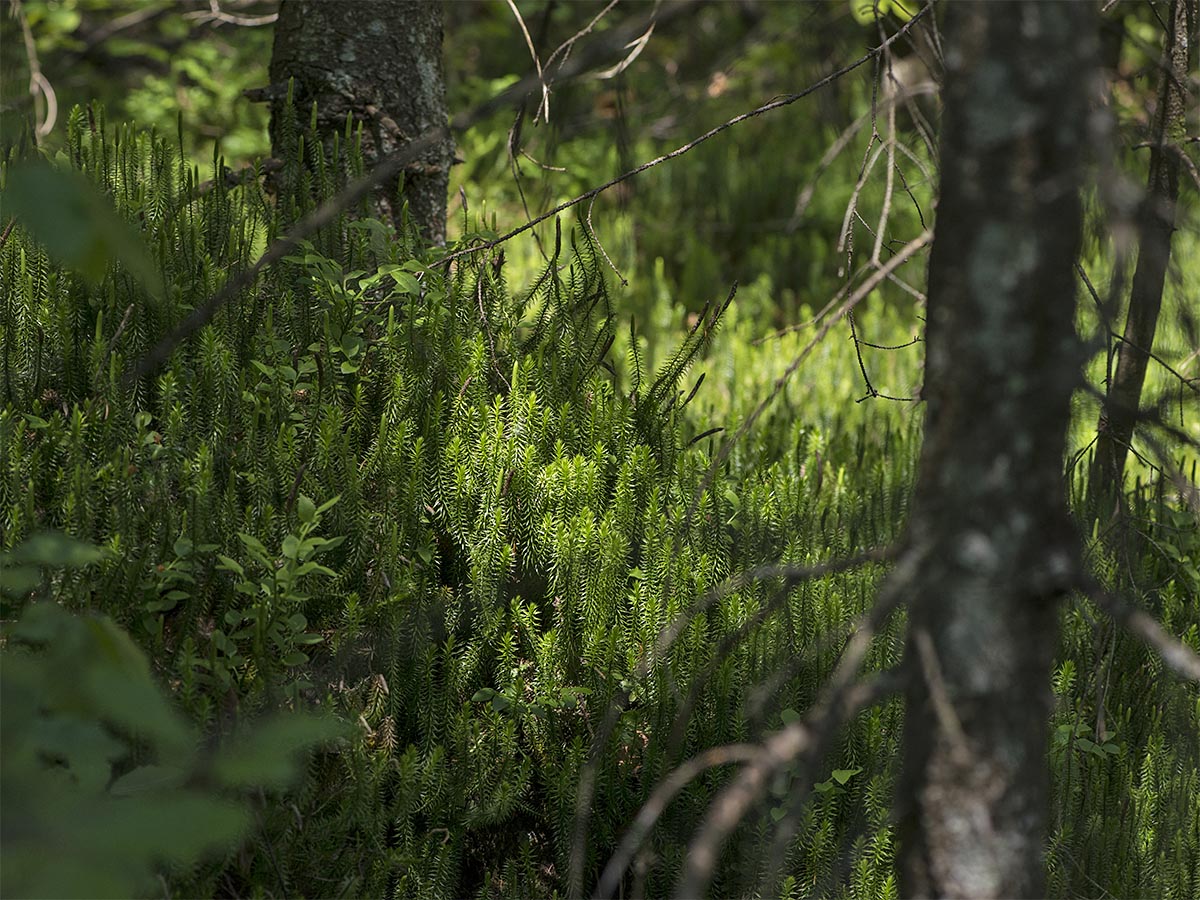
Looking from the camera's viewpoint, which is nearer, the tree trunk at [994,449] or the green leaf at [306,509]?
the tree trunk at [994,449]

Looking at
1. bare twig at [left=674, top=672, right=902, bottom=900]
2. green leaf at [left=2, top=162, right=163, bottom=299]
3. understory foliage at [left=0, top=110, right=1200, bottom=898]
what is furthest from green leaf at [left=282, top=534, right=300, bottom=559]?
bare twig at [left=674, top=672, right=902, bottom=900]

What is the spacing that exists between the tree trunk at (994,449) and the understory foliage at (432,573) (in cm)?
64

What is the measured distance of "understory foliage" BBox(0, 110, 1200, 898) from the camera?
2.20 meters

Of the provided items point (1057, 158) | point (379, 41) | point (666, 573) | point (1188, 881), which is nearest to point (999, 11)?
point (1057, 158)

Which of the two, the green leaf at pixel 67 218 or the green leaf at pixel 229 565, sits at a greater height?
the green leaf at pixel 67 218

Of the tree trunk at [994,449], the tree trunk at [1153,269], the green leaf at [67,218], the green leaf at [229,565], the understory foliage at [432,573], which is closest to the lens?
the green leaf at [67,218]

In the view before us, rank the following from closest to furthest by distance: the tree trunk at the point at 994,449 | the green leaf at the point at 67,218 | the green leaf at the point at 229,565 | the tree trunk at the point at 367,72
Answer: the green leaf at the point at 67,218
the tree trunk at the point at 994,449
the green leaf at the point at 229,565
the tree trunk at the point at 367,72

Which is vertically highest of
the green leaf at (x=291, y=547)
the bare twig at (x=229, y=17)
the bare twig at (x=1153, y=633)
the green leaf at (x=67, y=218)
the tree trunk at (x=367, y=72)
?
the bare twig at (x=229, y=17)

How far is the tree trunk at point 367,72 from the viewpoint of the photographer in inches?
143

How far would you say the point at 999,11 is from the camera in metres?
1.26

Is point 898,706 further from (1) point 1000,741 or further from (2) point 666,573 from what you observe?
(1) point 1000,741

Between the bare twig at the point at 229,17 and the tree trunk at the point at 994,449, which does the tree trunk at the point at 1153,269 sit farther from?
the bare twig at the point at 229,17

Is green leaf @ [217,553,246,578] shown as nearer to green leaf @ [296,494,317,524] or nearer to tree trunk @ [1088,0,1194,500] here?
green leaf @ [296,494,317,524]

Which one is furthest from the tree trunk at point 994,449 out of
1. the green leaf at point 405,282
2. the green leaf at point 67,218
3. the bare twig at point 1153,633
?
the green leaf at point 405,282
